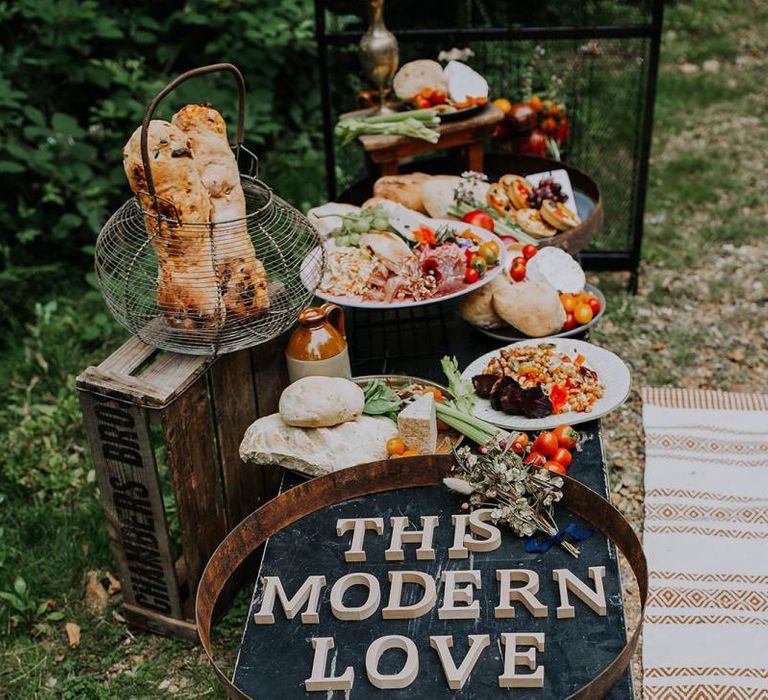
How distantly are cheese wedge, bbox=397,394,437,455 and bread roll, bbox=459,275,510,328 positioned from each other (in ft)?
2.85

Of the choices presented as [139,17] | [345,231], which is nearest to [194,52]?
[139,17]

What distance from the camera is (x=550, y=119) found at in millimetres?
5723

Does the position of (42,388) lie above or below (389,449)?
below

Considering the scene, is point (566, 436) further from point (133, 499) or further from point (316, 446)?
point (133, 499)

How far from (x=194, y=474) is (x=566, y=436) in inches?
51.8

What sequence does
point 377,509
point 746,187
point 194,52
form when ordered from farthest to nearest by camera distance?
1. point 746,187
2. point 194,52
3. point 377,509

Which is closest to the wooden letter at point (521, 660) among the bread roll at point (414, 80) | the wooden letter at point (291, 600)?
the wooden letter at point (291, 600)

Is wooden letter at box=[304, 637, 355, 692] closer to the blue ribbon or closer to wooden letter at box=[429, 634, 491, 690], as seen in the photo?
wooden letter at box=[429, 634, 491, 690]

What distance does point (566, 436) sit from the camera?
3.19 meters

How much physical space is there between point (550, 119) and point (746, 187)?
2.63 metres

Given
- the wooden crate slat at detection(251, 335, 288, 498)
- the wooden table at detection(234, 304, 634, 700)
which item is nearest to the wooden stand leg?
the wooden crate slat at detection(251, 335, 288, 498)

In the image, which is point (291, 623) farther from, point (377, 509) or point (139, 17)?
point (139, 17)

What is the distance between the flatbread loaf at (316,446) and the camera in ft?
10.3

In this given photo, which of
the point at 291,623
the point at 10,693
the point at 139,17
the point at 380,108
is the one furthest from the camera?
the point at 139,17
